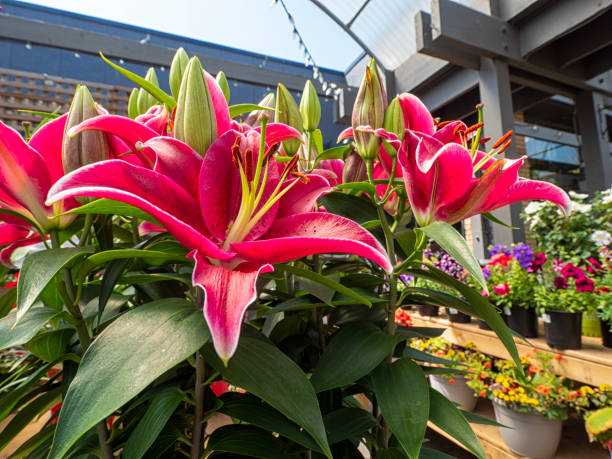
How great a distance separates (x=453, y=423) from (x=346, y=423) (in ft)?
0.28

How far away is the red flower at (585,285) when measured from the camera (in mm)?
1467

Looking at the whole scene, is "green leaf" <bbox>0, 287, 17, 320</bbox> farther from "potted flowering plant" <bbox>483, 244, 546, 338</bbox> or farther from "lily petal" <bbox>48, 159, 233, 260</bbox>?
"potted flowering plant" <bbox>483, 244, 546, 338</bbox>

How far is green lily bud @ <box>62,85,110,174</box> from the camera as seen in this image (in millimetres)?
264

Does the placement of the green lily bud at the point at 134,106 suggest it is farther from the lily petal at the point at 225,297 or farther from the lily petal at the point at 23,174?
the lily petal at the point at 225,297

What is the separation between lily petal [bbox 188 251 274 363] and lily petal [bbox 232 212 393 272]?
0.04 feet

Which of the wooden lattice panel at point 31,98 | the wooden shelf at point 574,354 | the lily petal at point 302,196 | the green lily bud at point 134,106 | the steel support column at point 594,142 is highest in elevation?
the wooden lattice panel at point 31,98

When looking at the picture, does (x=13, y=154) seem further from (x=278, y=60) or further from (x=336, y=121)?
(x=278, y=60)

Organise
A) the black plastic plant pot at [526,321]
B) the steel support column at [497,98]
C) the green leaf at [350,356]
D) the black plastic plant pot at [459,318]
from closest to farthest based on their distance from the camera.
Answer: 1. the green leaf at [350,356]
2. the black plastic plant pot at [526,321]
3. the black plastic plant pot at [459,318]
4. the steel support column at [497,98]

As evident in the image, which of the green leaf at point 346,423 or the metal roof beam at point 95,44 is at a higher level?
the metal roof beam at point 95,44

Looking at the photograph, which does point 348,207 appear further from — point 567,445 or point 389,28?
point 389,28

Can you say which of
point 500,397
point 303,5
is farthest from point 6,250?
point 303,5

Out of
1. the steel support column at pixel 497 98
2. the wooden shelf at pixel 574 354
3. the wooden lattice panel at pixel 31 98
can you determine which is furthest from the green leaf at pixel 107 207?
the wooden lattice panel at pixel 31 98

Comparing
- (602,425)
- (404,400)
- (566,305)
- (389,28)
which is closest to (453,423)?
(404,400)

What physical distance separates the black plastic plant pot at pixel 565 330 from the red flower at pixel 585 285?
100 millimetres
